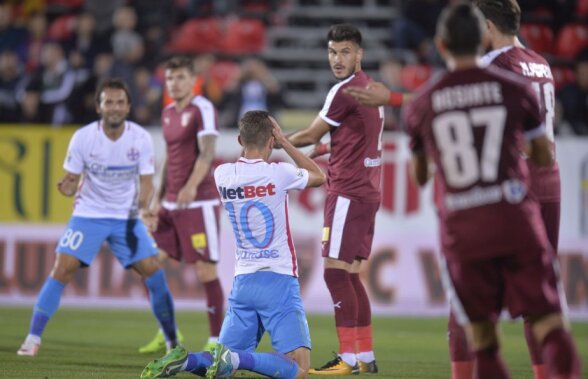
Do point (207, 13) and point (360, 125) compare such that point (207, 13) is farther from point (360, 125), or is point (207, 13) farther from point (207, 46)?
point (360, 125)

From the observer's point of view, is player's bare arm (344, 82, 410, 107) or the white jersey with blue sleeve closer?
player's bare arm (344, 82, 410, 107)

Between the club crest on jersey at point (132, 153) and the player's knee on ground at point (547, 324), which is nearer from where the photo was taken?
the player's knee on ground at point (547, 324)

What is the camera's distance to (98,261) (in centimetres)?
1385

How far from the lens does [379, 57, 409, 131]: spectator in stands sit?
50.5ft

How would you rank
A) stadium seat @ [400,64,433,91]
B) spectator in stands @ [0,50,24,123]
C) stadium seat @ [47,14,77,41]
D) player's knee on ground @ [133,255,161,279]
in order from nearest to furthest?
1. player's knee on ground @ [133,255,161,279]
2. spectator in stands @ [0,50,24,123]
3. stadium seat @ [400,64,433,91]
4. stadium seat @ [47,14,77,41]

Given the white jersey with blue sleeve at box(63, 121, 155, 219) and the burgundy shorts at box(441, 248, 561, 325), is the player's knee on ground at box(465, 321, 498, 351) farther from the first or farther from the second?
the white jersey with blue sleeve at box(63, 121, 155, 219)

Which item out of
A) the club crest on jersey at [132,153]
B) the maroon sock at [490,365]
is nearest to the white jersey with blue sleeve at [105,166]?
the club crest on jersey at [132,153]

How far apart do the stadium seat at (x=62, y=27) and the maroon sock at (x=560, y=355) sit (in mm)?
14391

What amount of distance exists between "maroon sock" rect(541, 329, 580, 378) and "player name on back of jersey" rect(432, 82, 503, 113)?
1.18 m

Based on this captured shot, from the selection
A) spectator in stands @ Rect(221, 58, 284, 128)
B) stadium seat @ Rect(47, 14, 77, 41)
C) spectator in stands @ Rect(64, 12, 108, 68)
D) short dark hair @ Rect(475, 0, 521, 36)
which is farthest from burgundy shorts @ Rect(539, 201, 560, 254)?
stadium seat @ Rect(47, 14, 77, 41)

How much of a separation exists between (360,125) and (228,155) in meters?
5.63

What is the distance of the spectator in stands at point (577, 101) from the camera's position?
50.6ft

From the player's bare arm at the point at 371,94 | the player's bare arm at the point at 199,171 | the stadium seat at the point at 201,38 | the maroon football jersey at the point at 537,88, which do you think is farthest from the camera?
the stadium seat at the point at 201,38

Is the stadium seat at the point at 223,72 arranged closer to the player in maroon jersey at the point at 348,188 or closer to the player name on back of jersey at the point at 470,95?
the player in maroon jersey at the point at 348,188
